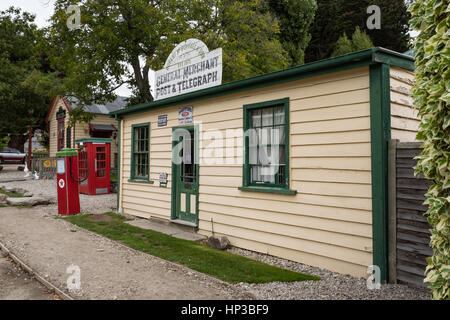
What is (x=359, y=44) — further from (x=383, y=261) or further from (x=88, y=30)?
(x=383, y=261)

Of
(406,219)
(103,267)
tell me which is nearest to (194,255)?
(103,267)

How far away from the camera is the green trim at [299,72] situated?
A: 4.62m

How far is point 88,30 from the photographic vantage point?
15352mm

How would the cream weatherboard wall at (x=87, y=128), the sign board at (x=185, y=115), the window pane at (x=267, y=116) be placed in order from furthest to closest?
1. the cream weatherboard wall at (x=87, y=128)
2. the sign board at (x=185, y=115)
3. the window pane at (x=267, y=116)

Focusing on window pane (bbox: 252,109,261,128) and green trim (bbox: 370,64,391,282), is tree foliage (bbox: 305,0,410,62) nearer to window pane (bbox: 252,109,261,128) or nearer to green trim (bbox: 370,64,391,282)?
window pane (bbox: 252,109,261,128)

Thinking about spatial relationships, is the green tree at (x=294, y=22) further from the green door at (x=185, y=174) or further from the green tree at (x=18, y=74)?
the green tree at (x=18, y=74)

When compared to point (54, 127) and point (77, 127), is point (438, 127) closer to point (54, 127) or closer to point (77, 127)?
point (77, 127)

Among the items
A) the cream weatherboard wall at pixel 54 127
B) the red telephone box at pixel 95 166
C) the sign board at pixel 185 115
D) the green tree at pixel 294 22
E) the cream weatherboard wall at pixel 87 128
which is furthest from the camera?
the cream weatherboard wall at pixel 54 127

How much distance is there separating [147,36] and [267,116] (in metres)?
11.0

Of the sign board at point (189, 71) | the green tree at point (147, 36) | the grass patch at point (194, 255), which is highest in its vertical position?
the green tree at point (147, 36)

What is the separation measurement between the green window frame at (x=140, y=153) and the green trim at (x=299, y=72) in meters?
1.46

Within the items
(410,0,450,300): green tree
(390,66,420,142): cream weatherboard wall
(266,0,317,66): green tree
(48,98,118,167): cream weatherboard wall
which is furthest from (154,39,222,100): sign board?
(48,98,118,167): cream weatherboard wall

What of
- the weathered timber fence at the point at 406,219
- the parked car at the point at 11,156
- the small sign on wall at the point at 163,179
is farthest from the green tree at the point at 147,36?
the parked car at the point at 11,156
